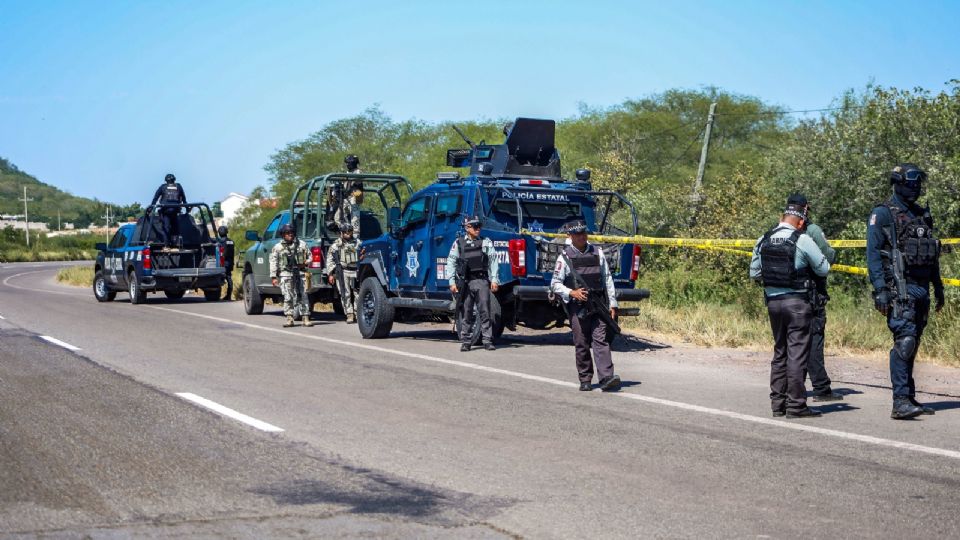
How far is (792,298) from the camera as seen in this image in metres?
9.42

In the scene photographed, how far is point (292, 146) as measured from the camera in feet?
249

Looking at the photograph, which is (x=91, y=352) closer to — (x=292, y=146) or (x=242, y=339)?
(x=242, y=339)

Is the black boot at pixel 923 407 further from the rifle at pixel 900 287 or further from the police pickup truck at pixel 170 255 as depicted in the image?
the police pickup truck at pixel 170 255

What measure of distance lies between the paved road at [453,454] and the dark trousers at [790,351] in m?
0.31

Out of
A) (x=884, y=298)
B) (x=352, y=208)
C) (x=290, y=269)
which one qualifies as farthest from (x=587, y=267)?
(x=290, y=269)

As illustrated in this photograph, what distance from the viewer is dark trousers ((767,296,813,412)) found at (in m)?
9.29

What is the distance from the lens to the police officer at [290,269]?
792 inches

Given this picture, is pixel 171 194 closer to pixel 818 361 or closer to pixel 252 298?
pixel 252 298

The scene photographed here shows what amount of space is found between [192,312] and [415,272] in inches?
341

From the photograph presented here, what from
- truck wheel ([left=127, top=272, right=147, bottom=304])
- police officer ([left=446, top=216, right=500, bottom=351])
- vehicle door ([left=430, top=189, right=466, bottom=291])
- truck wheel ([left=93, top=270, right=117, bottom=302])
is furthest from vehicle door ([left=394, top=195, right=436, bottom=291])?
truck wheel ([left=93, top=270, right=117, bottom=302])

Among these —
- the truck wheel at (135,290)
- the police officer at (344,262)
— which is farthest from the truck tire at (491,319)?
the truck wheel at (135,290)

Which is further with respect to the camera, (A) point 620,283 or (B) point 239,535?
(A) point 620,283

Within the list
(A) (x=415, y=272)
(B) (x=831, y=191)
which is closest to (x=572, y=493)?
(A) (x=415, y=272)

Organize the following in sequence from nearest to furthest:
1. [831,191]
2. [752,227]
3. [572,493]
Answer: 1. [572,493]
2. [831,191]
3. [752,227]
